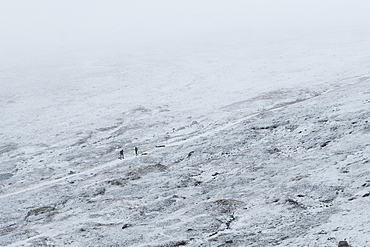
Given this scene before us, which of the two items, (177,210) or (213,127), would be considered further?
(213,127)

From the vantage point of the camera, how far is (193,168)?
25.0 meters

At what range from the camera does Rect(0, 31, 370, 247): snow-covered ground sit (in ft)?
51.6

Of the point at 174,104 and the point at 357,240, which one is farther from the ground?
the point at 357,240

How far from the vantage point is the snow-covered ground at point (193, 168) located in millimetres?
15720

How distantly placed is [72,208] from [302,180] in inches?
487

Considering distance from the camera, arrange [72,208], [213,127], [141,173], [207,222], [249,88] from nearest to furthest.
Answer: [207,222] → [72,208] → [141,173] → [213,127] → [249,88]

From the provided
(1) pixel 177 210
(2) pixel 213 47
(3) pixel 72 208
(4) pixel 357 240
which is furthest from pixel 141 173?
(2) pixel 213 47

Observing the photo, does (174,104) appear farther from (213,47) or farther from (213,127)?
(213,47)

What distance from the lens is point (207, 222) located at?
16.5 metres

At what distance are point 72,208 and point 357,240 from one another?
1540 cm

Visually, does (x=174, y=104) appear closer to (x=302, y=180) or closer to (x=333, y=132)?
(x=333, y=132)

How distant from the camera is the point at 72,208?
22.3 meters

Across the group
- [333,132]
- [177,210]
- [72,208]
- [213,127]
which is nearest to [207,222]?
[177,210]

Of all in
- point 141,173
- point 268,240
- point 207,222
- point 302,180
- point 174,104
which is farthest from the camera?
point 174,104
